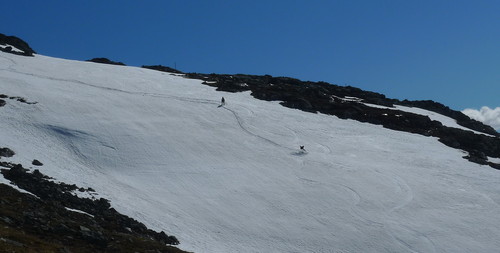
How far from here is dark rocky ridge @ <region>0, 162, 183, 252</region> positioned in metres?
23.6

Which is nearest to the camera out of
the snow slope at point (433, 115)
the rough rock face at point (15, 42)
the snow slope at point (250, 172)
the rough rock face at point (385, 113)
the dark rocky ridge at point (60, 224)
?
the dark rocky ridge at point (60, 224)

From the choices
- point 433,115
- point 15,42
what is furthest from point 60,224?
point 15,42

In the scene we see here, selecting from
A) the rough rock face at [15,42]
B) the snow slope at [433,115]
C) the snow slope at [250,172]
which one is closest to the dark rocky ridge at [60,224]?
the snow slope at [250,172]

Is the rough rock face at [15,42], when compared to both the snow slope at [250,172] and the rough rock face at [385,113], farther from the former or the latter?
the rough rock face at [385,113]

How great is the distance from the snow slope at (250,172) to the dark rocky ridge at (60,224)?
8.39 ft

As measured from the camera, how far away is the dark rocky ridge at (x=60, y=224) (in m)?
23.6

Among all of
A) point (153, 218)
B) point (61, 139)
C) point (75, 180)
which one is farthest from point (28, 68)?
point (153, 218)

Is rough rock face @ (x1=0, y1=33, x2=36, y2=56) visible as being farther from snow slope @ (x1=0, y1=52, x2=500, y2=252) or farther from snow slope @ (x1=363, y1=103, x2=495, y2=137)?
snow slope @ (x1=363, y1=103, x2=495, y2=137)

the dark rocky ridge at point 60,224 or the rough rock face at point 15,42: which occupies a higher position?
the rough rock face at point 15,42

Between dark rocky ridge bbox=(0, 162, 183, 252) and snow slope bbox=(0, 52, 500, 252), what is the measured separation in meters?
2.56

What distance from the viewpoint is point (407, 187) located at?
1933 inches

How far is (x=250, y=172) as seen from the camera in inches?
1908

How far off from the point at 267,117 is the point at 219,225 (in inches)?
1298

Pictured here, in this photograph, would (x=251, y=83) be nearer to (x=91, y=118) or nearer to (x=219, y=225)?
(x=91, y=118)
